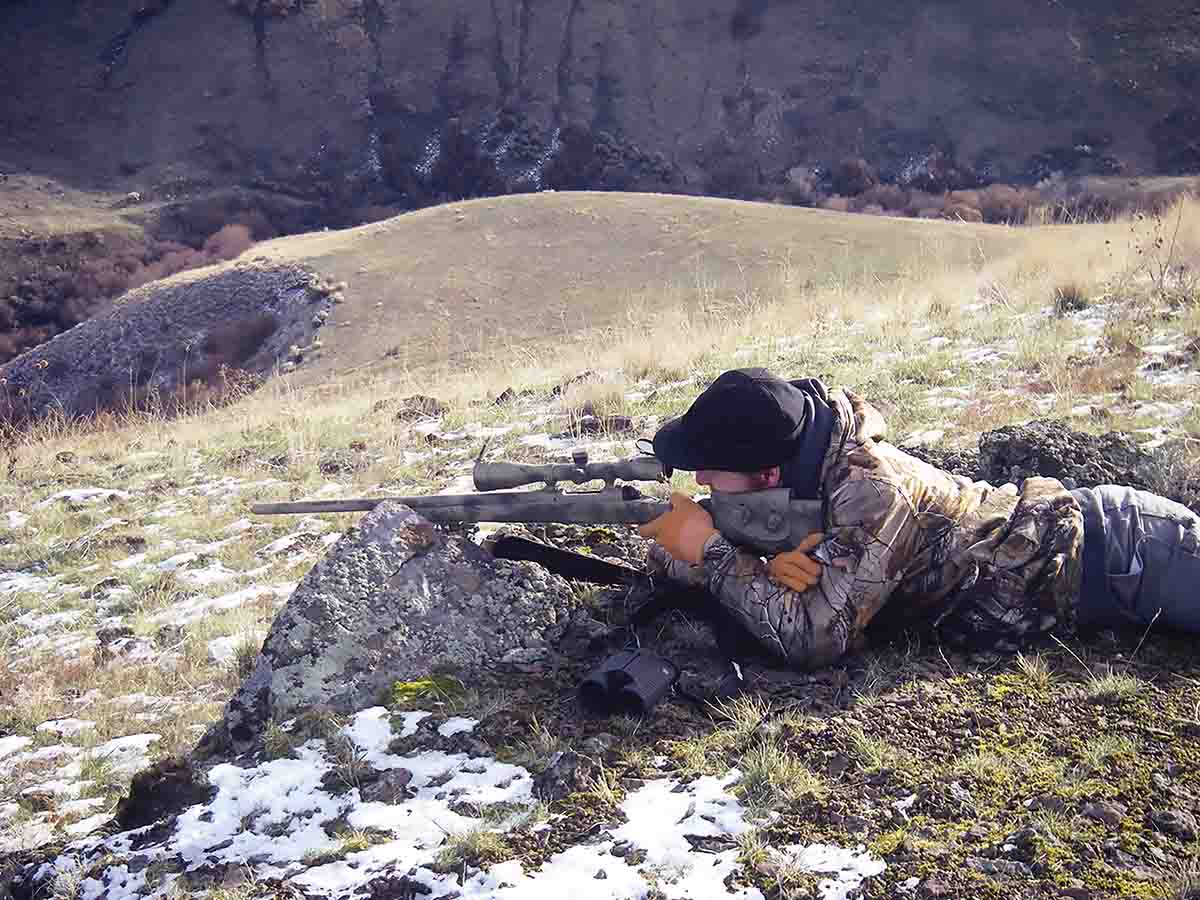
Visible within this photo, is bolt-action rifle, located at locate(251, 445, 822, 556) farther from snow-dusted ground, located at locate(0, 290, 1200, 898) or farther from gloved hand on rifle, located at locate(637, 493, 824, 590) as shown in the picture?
snow-dusted ground, located at locate(0, 290, 1200, 898)

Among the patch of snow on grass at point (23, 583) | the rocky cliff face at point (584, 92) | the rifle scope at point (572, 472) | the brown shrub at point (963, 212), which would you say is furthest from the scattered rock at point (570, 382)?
the rocky cliff face at point (584, 92)

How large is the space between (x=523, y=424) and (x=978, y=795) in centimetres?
607

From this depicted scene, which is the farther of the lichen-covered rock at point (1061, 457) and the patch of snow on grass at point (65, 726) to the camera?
the lichen-covered rock at point (1061, 457)

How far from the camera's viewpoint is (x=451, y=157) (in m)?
43.9

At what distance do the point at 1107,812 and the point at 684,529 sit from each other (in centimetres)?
159

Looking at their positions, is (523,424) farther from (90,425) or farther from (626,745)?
(90,425)

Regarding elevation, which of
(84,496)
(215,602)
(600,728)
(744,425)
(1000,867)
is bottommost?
(84,496)

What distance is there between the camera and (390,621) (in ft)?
13.9

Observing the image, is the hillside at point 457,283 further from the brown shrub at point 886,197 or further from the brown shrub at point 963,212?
the brown shrub at point 886,197

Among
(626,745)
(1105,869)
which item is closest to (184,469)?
(626,745)

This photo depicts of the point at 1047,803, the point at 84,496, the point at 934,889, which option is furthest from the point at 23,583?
the point at 1047,803

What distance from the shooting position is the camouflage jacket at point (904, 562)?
3.60 m

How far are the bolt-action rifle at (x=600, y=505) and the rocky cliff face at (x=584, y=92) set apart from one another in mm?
39190

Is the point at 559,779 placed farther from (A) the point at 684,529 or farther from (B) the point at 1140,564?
(B) the point at 1140,564
